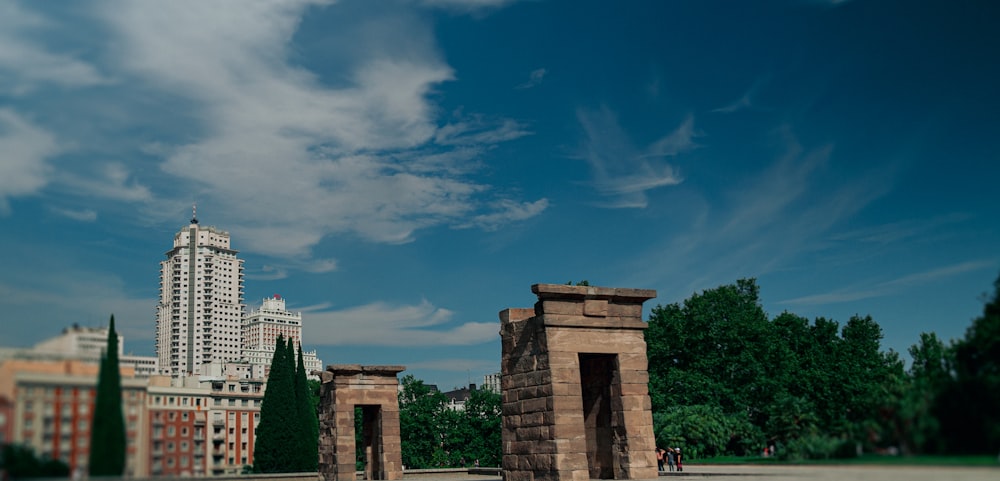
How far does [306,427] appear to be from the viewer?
38406mm

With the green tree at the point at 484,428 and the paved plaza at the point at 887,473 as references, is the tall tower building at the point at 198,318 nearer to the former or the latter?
the green tree at the point at 484,428

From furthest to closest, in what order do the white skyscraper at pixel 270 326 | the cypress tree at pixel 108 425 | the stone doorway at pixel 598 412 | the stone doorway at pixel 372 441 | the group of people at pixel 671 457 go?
the white skyscraper at pixel 270 326
the stone doorway at pixel 372 441
the group of people at pixel 671 457
the stone doorway at pixel 598 412
the cypress tree at pixel 108 425

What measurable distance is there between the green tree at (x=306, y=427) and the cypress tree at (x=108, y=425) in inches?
1028

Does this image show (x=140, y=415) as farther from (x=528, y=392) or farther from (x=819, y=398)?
(x=819, y=398)

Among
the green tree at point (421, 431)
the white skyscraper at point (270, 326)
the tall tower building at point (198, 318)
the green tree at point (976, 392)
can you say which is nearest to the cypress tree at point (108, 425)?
the green tree at point (976, 392)

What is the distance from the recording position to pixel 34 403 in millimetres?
10500

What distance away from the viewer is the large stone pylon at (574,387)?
19.1 m

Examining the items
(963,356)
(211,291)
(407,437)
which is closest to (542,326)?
(963,356)

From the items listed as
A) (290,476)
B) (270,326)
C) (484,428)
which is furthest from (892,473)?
(270,326)

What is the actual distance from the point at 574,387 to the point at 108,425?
11.1m

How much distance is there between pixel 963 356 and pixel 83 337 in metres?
15.4

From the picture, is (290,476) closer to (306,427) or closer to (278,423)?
(278,423)

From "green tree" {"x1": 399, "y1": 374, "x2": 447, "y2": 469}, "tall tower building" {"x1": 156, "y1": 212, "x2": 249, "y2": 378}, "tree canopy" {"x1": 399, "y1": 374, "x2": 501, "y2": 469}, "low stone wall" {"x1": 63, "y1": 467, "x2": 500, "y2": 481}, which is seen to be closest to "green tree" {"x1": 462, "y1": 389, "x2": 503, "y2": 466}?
"tree canopy" {"x1": 399, "y1": 374, "x2": 501, "y2": 469}

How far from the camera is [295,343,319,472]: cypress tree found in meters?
37.0
